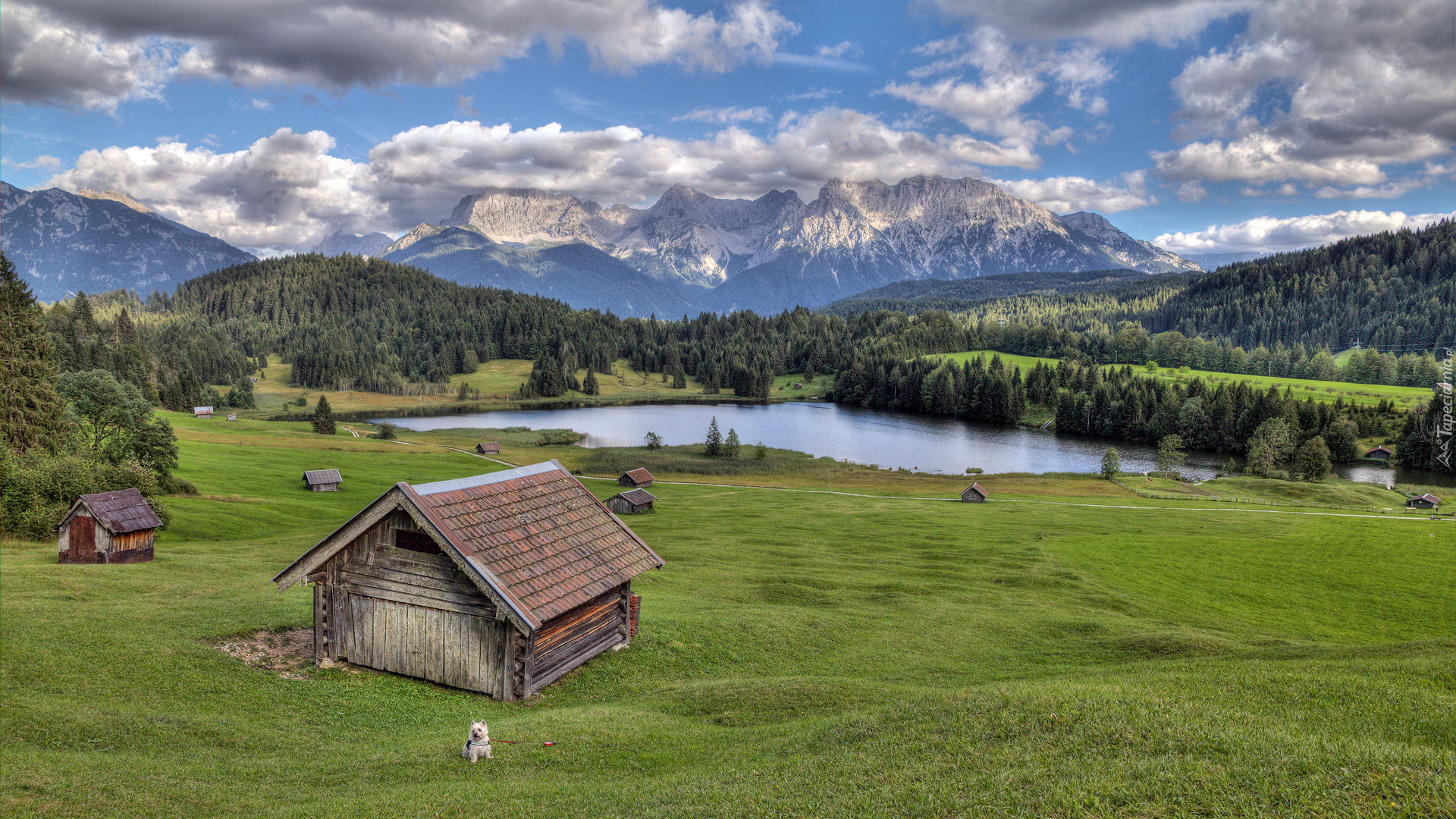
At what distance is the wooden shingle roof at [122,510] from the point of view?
111ft

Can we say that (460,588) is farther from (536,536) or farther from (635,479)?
(635,479)

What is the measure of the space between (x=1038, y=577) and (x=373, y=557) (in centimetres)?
3451

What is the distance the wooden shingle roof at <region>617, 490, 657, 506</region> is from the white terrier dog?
161ft

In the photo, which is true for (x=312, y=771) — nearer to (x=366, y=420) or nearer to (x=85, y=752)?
(x=85, y=752)

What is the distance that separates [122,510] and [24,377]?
1124 inches

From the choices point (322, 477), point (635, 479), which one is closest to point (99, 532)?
point (322, 477)

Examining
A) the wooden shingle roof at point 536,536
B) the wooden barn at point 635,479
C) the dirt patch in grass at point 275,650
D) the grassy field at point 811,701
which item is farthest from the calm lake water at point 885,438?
the dirt patch in grass at point 275,650

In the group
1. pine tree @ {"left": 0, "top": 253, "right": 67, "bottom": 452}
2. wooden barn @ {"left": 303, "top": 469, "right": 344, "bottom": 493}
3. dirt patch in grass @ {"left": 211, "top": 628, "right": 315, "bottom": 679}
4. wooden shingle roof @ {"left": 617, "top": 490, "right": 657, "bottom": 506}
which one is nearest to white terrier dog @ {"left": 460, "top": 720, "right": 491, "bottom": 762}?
dirt patch in grass @ {"left": 211, "top": 628, "right": 315, "bottom": 679}

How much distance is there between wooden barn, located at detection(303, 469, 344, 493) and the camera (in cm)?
6769

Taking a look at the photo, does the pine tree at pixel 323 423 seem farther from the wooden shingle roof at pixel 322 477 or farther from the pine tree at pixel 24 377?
the pine tree at pixel 24 377

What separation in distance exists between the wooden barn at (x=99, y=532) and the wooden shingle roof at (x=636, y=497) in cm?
3513

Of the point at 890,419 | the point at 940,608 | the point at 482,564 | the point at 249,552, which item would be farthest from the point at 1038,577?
the point at 890,419

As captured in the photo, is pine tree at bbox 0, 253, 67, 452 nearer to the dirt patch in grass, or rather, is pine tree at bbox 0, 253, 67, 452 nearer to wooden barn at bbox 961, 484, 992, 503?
the dirt patch in grass

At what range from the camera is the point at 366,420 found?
6757 inches
